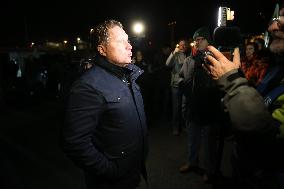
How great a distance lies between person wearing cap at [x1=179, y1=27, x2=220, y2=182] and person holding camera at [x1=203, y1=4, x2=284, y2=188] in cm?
221

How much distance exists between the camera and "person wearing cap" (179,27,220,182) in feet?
13.9

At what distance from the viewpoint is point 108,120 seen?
2475mm

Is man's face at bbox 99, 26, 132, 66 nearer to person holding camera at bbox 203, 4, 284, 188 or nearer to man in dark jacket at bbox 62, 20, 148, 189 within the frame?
man in dark jacket at bbox 62, 20, 148, 189

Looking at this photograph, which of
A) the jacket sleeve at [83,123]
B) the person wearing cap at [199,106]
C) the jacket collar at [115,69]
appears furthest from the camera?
the person wearing cap at [199,106]

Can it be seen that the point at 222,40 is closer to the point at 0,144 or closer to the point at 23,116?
the point at 0,144

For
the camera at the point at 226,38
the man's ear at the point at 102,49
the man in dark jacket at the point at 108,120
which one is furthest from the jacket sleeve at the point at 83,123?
the camera at the point at 226,38

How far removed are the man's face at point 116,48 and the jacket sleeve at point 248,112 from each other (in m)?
1.46

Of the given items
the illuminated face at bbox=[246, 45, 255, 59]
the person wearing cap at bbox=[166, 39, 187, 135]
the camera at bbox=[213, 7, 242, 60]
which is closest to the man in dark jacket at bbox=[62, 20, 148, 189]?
the camera at bbox=[213, 7, 242, 60]

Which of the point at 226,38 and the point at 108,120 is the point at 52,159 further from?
the point at 226,38

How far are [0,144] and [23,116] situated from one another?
114 inches

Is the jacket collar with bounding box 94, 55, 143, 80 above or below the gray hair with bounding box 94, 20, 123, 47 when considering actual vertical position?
below

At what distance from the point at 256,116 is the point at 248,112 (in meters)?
0.04

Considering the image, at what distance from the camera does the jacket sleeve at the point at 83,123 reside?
2375mm

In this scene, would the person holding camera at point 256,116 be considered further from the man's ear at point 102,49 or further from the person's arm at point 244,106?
the man's ear at point 102,49
